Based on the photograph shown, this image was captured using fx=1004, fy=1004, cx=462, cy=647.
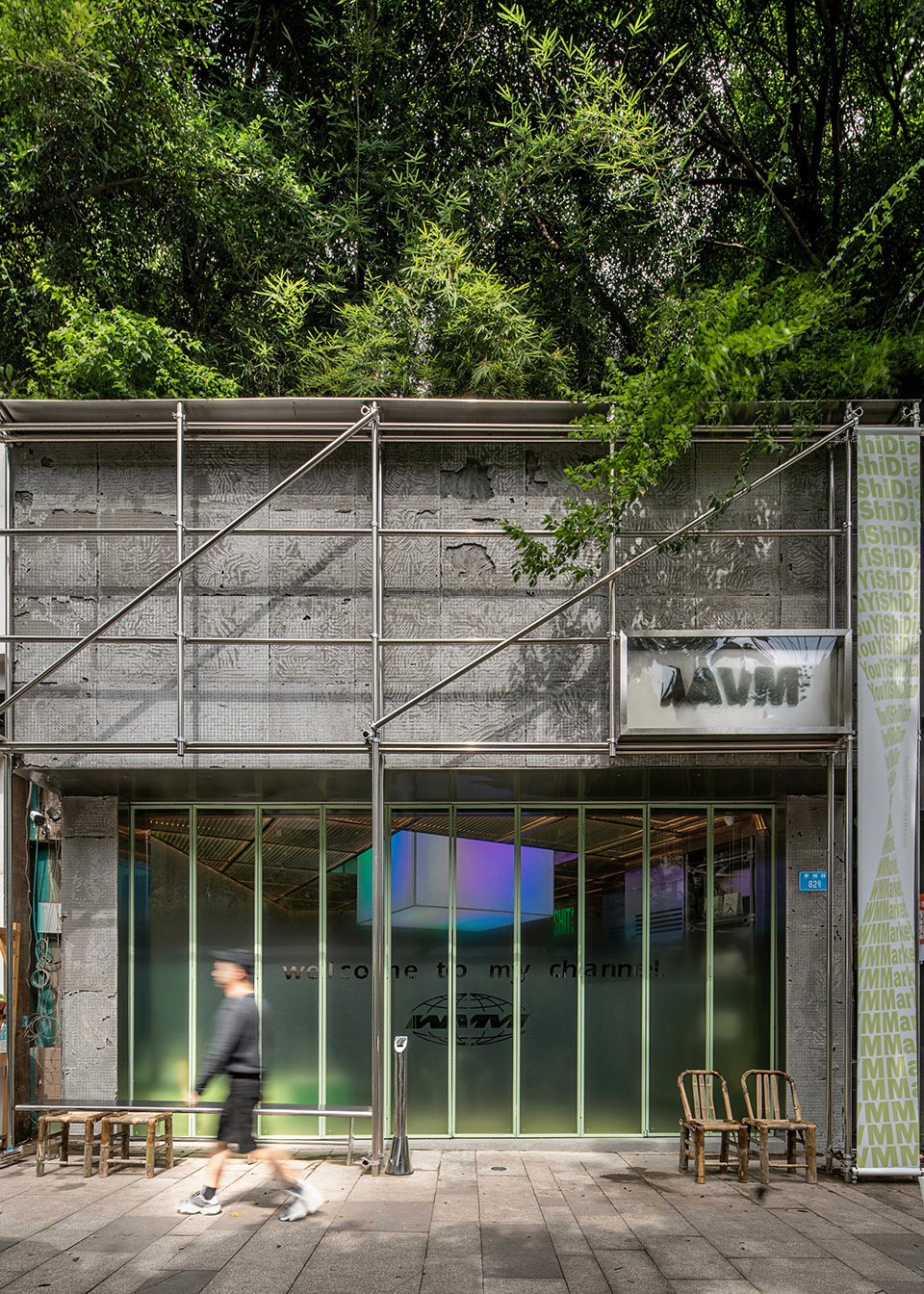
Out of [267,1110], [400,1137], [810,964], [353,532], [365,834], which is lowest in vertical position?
[400,1137]

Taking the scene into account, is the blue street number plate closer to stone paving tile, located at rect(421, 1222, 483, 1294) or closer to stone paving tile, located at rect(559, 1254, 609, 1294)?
stone paving tile, located at rect(559, 1254, 609, 1294)

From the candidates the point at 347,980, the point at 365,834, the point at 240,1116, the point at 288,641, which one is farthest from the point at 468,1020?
the point at 288,641

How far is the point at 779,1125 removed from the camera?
893cm

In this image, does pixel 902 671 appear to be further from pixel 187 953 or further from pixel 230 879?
pixel 187 953

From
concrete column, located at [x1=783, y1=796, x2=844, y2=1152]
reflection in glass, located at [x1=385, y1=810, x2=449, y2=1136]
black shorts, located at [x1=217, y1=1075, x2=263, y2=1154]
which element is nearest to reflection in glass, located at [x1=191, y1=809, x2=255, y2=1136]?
reflection in glass, located at [x1=385, y1=810, x2=449, y2=1136]

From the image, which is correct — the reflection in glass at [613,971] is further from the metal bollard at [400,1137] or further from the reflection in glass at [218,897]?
the reflection in glass at [218,897]

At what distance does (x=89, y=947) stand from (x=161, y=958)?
0.75 m

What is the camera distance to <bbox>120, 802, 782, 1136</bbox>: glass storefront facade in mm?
10508

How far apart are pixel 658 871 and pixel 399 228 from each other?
9.48m

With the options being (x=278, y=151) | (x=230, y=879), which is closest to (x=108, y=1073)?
(x=230, y=879)

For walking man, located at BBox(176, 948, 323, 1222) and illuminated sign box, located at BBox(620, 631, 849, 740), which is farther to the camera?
illuminated sign box, located at BBox(620, 631, 849, 740)

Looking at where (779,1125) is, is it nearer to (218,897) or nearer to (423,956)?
(423,956)

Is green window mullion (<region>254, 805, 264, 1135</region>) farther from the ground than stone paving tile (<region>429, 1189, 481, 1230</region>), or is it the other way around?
green window mullion (<region>254, 805, 264, 1135</region>)

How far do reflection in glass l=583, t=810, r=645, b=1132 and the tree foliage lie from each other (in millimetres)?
5613
